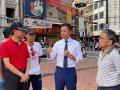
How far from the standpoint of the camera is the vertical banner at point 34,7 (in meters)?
45.9

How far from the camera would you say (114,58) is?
5387mm

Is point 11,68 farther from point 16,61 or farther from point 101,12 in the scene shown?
point 101,12

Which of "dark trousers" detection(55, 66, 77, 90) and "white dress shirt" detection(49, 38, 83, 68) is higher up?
"white dress shirt" detection(49, 38, 83, 68)

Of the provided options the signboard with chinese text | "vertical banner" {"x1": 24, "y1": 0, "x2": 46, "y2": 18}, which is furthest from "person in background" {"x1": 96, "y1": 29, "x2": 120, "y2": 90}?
"vertical banner" {"x1": 24, "y1": 0, "x2": 46, "y2": 18}

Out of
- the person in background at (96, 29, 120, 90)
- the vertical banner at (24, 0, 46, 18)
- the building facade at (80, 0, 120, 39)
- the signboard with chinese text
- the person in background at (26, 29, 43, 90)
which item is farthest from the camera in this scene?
the building facade at (80, 0, 120, 39)

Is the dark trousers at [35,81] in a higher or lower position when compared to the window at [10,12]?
lower

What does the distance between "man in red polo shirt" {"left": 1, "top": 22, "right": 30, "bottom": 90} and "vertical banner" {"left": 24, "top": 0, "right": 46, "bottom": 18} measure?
40.1 m

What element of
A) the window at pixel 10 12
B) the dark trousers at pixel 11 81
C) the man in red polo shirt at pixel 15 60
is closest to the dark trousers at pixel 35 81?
the man in red polo shirt at pixel 15 60

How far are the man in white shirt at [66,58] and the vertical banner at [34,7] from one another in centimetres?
3884

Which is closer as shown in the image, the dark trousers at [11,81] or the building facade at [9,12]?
the dark trousers at [11,81]

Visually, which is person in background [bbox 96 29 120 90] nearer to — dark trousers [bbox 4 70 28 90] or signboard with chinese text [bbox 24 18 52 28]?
dark trousers [bbox 4 70 28 90]

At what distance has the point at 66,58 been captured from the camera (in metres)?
7.15

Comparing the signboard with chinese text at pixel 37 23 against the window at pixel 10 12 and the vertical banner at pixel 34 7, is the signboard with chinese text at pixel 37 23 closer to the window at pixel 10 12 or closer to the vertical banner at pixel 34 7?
the vertical banner at pixel 34 7

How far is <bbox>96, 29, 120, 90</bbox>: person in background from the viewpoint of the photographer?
17.7ft
